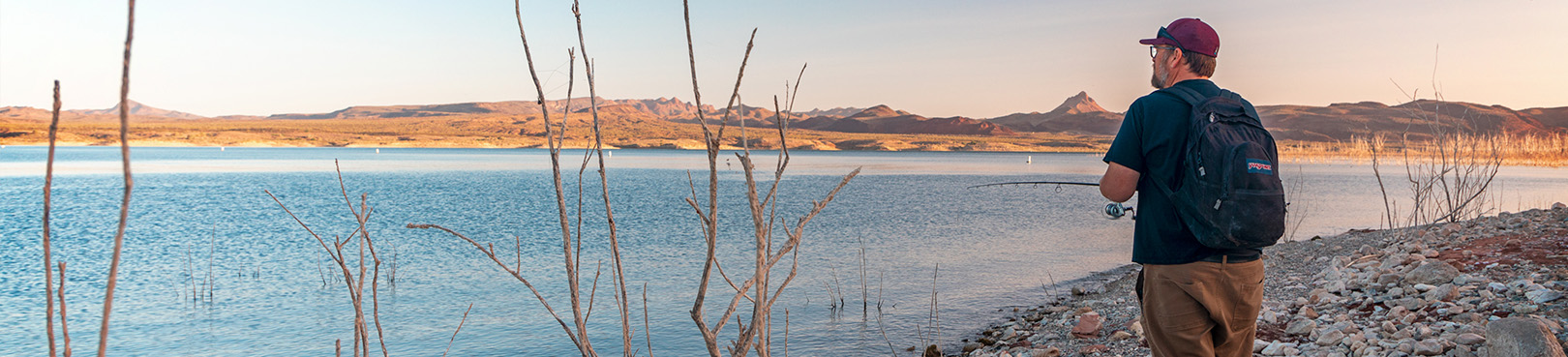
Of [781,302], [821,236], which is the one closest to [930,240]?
[821,236]

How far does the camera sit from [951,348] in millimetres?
7859

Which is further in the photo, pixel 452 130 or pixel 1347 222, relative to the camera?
pixel 452 130

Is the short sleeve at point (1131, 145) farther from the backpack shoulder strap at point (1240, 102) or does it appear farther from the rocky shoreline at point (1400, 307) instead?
the rocky shoreline at point (1400, 307)

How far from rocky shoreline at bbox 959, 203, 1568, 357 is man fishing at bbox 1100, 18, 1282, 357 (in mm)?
1823

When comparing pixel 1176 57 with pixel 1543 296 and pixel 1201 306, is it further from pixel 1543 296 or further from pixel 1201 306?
pixel 1543 296

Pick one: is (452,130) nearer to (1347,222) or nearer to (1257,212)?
(1347,222)

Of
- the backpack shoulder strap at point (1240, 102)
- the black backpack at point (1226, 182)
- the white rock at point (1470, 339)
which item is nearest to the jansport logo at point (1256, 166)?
the black backpack at point (1226, 182)

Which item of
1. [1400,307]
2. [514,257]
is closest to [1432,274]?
[1400,307]

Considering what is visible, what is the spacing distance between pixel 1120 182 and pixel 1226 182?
30cm

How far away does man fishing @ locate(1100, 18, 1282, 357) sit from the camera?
2.69 metres

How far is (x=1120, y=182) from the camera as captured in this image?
274cm

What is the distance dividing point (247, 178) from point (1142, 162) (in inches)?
1874

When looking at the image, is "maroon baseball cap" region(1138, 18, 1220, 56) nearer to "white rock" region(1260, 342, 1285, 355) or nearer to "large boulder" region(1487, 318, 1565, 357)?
"large boulder" region(1487, 318, 1565, 357)

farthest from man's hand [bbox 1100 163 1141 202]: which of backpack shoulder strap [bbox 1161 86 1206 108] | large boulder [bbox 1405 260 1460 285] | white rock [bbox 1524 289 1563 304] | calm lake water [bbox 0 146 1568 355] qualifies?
large boulder [bbox 1405 260 1460 285]
